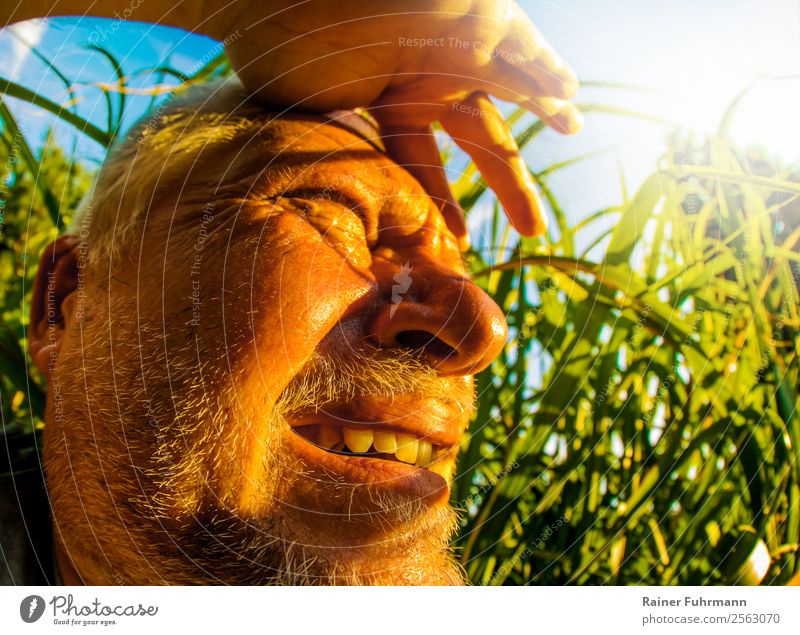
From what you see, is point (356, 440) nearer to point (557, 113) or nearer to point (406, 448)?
point (406, 448)

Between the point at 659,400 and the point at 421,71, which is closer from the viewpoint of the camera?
the point at 421,71

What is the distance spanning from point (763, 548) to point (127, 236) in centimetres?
80

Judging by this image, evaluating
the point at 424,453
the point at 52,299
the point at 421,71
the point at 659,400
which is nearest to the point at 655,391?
the point at 659,400

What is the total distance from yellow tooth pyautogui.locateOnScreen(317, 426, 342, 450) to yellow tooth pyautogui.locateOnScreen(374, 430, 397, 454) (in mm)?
36

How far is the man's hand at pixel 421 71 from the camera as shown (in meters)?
0.57

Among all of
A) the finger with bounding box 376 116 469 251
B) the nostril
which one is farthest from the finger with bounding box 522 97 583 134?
the nostril

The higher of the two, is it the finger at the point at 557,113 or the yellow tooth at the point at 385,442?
the finger at the point at 557,113

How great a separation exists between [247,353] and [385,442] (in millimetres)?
160

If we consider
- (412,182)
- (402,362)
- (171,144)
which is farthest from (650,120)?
(171,144)

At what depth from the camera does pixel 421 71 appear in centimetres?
62

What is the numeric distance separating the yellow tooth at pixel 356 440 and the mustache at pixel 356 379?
0.04m

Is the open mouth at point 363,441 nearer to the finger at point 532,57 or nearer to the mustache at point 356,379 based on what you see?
the mustache at point 356,379

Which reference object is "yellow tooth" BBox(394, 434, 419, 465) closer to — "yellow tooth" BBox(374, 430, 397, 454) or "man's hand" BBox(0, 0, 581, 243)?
"yellow tooth" BBox(374, 430, 397, 454)

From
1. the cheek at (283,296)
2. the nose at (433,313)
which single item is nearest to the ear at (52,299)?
the cheek at (283,296)
